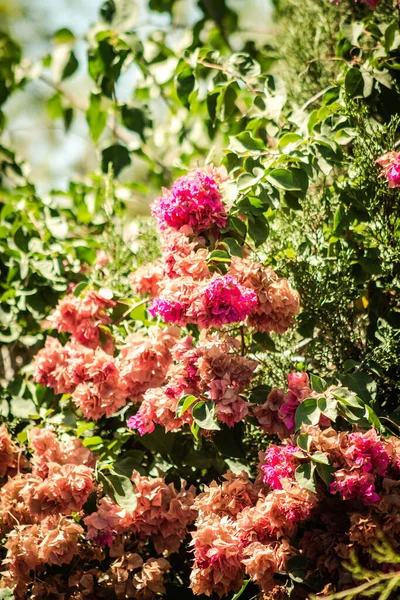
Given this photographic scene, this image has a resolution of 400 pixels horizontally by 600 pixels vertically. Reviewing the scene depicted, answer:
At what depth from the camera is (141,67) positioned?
2906 mm

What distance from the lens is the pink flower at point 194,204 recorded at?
163 centimetres

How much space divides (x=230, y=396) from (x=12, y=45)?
259 cm

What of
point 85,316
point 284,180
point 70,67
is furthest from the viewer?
point 70,67

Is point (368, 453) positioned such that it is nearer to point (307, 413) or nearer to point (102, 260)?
point (307, 413)

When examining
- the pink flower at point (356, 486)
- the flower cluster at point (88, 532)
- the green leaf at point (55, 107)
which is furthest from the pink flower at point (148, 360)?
the green leaf at point (55, 107)

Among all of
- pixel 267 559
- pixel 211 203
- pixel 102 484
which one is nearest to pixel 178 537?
pixel 102 484

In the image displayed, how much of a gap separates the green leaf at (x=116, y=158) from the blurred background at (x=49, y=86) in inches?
18.4

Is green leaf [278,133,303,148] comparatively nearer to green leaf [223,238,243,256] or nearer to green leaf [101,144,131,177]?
green leaf [223,238,243,256]

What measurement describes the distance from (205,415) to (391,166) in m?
0.77

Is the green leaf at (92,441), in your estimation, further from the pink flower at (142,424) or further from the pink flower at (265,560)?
the pink flower at (265,560)

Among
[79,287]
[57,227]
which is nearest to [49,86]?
[57,227]

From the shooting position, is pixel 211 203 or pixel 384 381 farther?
pixel 384 381

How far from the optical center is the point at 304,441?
1420 mm

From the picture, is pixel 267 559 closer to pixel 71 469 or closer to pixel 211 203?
pixel 71 469
